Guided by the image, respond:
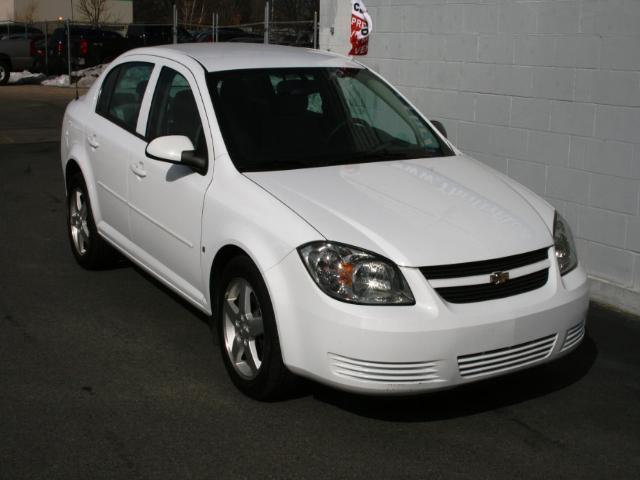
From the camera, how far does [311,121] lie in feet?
19.1

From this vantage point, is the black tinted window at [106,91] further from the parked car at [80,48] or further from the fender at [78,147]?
the parked car at [80,48]

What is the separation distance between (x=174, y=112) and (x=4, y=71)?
23618mm

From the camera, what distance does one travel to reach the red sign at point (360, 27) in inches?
389

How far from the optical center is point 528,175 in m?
7.93

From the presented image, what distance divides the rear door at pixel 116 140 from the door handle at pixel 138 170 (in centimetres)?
11

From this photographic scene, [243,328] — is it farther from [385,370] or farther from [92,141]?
[92,141]

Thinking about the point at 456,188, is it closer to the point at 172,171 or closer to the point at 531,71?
the point at 172,171

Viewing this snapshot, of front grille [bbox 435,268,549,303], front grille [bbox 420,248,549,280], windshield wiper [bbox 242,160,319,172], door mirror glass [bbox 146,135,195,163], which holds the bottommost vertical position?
front grille [bbox 435,268,549,303]

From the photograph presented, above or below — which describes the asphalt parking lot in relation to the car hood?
below

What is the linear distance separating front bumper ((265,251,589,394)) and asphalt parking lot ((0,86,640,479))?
0.33 metres

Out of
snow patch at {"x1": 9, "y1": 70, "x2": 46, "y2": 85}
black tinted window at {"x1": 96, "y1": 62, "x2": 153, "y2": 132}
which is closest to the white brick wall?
black tinted window at {"x1": 96, "y1": 62, "x2": 153, "y2": 132}

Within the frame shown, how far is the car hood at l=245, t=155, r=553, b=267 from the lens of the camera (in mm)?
4590

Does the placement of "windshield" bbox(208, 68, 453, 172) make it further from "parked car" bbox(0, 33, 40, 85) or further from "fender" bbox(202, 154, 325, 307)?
"parked car" bbox(0, 33, 40, 85)

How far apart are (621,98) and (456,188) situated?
2.29 m
